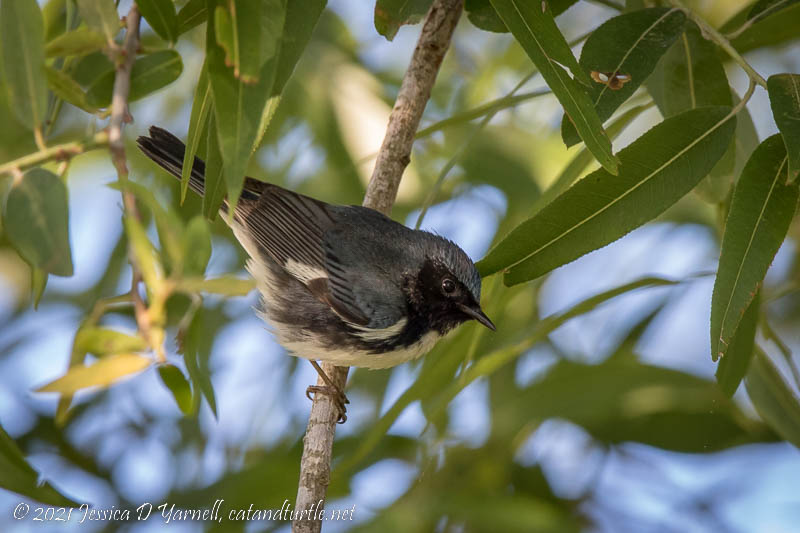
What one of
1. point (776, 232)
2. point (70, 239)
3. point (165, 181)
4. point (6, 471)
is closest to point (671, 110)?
point (776, 232)

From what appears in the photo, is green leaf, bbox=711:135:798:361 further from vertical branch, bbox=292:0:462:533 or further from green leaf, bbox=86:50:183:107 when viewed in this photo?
green leaf, bbox=86:50:183:107

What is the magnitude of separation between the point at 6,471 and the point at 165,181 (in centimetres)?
251

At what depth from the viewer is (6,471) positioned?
2.26 meters

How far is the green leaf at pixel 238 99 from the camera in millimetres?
1764

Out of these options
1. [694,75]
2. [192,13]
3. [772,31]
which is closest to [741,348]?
[694,75]

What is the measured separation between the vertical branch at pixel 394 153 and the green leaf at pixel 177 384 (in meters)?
0.91

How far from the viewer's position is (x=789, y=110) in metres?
2.06

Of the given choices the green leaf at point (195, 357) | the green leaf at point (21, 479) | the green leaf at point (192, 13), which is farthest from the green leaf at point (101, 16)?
the green leaf at point (21, 479)

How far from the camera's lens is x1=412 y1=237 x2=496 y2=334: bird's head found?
10.6 feet

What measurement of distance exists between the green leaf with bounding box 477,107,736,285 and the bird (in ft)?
2.92

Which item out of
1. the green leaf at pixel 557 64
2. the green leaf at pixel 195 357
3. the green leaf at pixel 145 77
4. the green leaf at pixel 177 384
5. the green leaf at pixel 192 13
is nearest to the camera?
the green leaf at pixel 177 384

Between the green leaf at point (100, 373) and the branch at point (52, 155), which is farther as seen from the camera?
the branch at point (52, 155)

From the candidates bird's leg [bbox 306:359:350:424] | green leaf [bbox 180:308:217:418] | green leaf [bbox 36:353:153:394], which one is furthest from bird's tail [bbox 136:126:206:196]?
green leaf [bbox 36:353:153:394]

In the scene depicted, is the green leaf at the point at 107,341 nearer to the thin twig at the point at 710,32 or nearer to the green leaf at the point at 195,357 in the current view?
the green leaf at the point at 195,357
